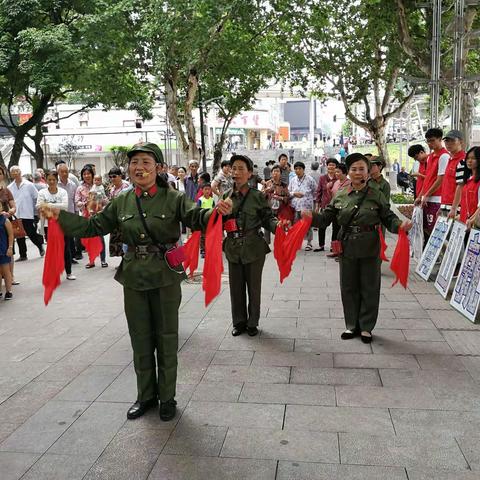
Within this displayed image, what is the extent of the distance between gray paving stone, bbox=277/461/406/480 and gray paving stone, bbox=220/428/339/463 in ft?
0.24

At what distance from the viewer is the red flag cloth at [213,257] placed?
393cm

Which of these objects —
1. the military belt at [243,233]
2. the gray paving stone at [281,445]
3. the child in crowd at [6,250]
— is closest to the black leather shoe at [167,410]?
the gray paving stone at [281,445]

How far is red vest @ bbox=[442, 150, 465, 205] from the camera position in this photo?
709 centimetres

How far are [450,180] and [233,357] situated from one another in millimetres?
4097

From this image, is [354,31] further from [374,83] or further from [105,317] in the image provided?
[105,317]

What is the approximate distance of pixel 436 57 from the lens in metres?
10.9

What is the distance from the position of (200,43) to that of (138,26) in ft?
7.81

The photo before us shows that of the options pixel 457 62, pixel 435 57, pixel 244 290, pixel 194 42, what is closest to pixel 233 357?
pixel 244 290

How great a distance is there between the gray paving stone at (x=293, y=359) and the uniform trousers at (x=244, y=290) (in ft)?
2.16

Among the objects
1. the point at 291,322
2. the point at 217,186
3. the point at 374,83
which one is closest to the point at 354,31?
the point at 374,83

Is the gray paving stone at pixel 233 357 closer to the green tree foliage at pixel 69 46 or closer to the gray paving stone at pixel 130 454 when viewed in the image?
the gray paving stone at pixel 130 454

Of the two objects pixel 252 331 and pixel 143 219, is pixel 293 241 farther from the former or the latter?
pixel 143 219

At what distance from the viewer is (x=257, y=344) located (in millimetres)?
5281

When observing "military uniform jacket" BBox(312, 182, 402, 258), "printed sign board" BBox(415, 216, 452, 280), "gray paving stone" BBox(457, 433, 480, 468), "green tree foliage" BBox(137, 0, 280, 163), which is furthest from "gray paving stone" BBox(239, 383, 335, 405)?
"green tree foliage" BBox(137, 0, 280, 163)
